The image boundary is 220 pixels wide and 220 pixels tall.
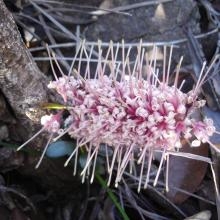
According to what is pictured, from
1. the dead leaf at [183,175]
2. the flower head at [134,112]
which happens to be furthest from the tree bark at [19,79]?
the dead leaf at [183,175]

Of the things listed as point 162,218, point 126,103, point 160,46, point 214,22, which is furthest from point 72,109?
point 214,22

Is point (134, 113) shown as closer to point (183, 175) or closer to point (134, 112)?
point (134, 112)

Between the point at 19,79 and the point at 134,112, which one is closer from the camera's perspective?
the point at 134,112

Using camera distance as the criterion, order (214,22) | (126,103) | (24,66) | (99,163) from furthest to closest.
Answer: (214,22) → (99,163) → (24,66) → (126,103)

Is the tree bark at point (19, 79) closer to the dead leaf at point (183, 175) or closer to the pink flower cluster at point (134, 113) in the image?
the pink flower cluster at point (134, 113)

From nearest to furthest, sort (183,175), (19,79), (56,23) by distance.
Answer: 1. (19,79)
2. (183,175)
3. (56,23)

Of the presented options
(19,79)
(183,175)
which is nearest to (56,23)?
(19,79)

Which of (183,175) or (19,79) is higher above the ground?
(19,79)

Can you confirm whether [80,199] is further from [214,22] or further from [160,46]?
[214,22]
